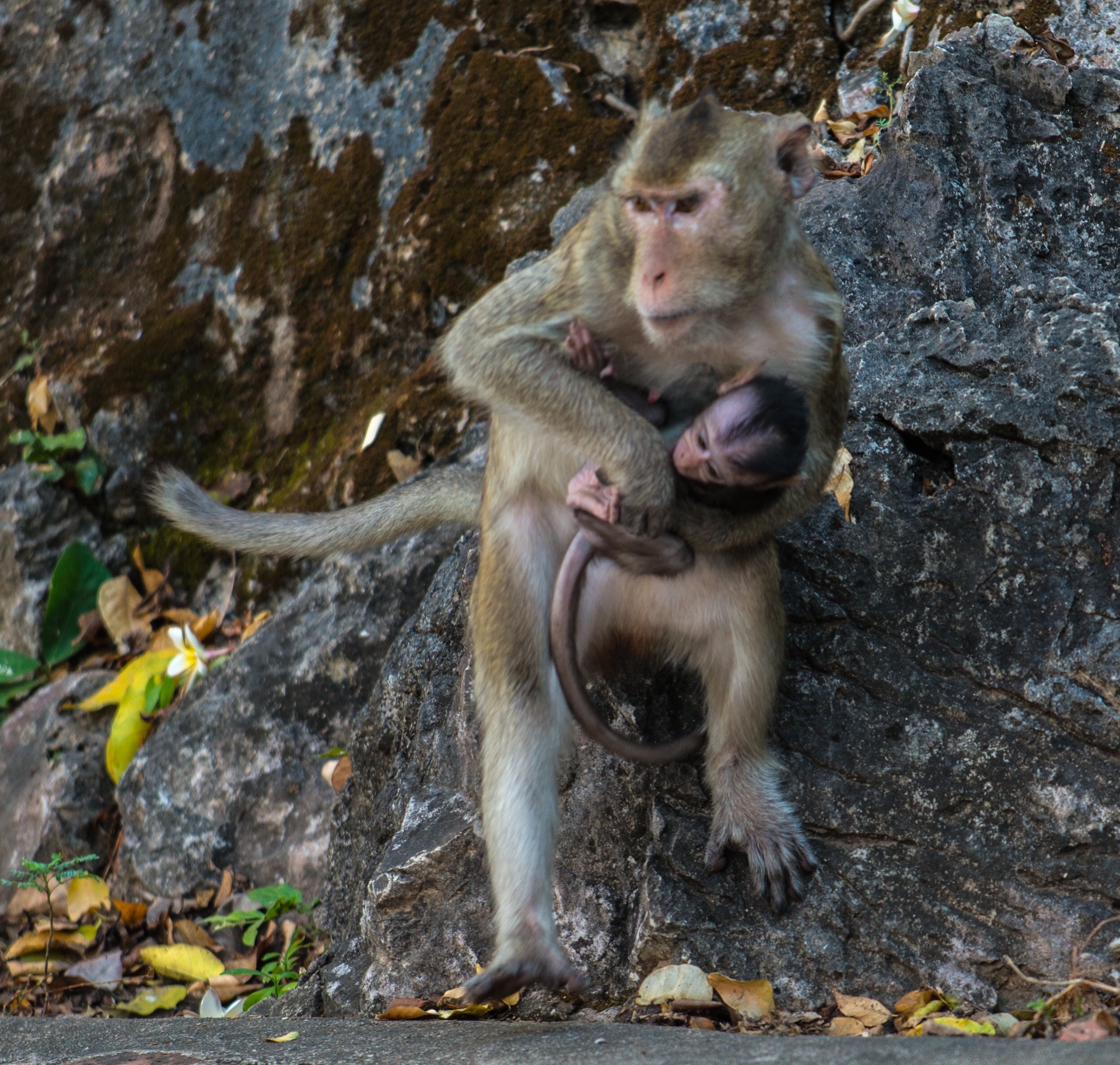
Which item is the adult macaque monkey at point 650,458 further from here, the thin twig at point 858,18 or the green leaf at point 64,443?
the green leaf at point 64,443

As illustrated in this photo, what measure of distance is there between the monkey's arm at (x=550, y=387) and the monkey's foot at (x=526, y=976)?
3.68ft

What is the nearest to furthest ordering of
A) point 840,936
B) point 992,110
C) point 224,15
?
point 840,936 < point 992,110 < point 224,15

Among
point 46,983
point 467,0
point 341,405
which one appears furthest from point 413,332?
point 46,983

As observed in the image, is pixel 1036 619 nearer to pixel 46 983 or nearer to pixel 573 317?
pixel 573 317

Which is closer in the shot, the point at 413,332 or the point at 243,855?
the point at 243,855

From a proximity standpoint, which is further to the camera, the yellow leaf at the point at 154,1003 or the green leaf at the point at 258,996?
the yellow leaf at the point at 154,1003

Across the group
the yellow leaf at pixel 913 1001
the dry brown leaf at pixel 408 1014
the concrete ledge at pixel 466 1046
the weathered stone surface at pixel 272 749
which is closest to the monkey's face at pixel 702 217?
the concrete ledge at pixel 466 1046

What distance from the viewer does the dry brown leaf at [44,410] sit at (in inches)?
267

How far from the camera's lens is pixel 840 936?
337cm

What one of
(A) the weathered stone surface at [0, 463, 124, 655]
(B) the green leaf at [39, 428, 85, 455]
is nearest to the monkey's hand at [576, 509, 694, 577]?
(A) the weathered stone surface at [0, 463, 124, 655]

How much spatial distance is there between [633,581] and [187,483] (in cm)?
207

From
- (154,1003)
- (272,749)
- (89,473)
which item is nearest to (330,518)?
(272,749)

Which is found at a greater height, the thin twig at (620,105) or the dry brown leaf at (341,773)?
the thin twig at (620,105)

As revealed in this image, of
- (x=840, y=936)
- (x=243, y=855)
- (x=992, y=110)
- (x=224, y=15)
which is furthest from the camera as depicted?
(x=224, y=15)
